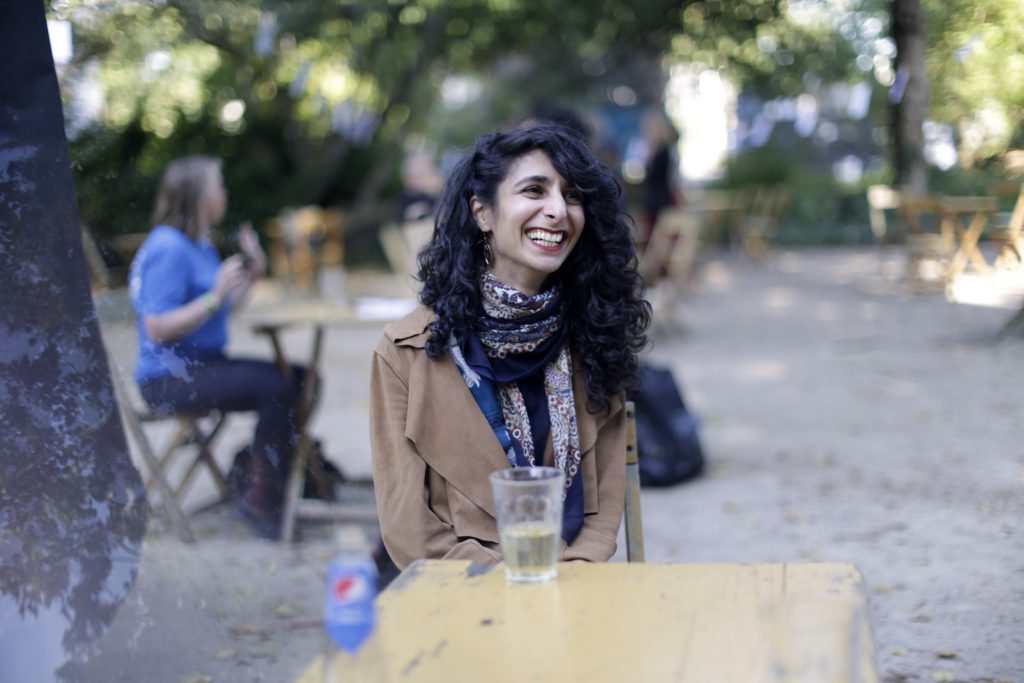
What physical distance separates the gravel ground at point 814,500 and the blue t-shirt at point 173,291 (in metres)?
0.40

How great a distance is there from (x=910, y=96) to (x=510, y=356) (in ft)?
15.8

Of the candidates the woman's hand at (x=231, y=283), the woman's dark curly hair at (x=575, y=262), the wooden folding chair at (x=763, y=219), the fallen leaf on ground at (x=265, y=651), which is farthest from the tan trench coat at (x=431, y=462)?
the wooden folding chair at (x=763, y=219)

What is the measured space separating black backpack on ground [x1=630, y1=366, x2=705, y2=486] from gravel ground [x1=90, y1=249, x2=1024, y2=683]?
0.30 ft

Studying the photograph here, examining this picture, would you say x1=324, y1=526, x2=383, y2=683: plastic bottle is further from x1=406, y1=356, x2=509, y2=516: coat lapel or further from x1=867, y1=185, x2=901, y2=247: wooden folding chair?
x1=867, y1=185, x2=901, y2=247: wooden folding chair

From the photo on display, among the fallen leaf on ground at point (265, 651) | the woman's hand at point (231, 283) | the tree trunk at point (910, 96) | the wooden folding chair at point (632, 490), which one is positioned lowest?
the fallen leaf on ground at point (265, 651)

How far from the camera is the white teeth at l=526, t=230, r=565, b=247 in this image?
7.82 feet

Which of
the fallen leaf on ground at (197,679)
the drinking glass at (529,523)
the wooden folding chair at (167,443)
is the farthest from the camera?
the wooden folding chair at (167,443)

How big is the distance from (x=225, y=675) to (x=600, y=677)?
7.17ft

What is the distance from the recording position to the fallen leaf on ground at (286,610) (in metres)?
3.78

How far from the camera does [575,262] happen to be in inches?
99.8

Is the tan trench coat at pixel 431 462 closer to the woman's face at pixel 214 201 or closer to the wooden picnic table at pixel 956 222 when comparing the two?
the woman's face at pixel 214 201

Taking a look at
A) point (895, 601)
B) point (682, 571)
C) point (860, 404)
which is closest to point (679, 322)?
point (860, 404)

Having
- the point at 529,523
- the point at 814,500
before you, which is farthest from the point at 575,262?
the point at 814,500

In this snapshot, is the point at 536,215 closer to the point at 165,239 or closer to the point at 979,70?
the point at 165,239
